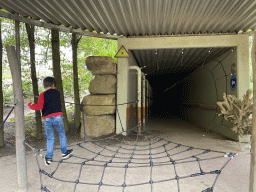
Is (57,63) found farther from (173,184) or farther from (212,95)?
(212,95)

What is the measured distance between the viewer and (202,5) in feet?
11.0

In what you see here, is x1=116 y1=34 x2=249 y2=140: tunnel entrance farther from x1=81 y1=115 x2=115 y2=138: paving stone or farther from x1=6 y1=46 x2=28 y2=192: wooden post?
x1=6 y1=46 x2=28 y2=192: wooden post

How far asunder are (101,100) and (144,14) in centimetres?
208

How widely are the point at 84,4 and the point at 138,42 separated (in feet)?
6.32

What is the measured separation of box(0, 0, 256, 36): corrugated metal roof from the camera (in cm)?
329

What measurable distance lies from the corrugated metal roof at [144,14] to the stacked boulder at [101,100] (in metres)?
0.77

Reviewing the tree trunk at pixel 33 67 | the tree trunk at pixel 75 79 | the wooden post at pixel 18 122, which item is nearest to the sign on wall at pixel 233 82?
the tree trunk at pixel 75 79

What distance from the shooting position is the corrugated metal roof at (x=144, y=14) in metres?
3.29

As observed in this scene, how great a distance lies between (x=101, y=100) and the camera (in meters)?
4.78

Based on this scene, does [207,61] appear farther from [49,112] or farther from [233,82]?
[49,112]

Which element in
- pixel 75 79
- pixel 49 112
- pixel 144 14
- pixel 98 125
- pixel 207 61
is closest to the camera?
pixel 49 112

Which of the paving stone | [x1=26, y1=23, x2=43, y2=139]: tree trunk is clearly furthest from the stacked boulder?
[x1=26, y1=23, x2=43, y2=139]: tree trunk

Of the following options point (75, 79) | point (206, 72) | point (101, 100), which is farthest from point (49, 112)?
point (206, 72)

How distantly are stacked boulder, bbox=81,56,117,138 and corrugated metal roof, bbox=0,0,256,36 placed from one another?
774mm
